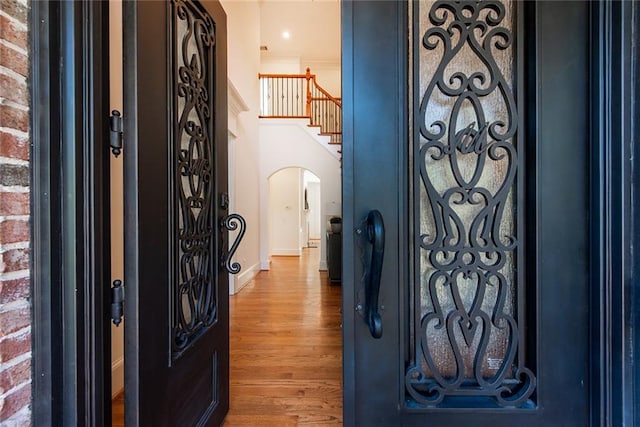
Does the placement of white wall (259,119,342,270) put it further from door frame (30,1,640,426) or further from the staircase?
door frame (30,1,640,426)

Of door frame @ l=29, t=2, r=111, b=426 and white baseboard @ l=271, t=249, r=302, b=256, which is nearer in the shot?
door frame @ l=29, t=2, r=111, b=426

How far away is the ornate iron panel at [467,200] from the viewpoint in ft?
2.58

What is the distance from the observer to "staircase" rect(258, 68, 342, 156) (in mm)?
5879

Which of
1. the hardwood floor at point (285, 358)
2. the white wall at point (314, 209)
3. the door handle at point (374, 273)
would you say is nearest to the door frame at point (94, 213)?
the door handle at point (374, 273)

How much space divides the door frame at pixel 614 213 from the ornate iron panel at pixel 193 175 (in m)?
0.66

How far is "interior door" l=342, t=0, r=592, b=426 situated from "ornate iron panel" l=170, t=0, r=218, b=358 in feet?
2.07

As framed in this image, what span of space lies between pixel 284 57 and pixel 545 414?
863cm

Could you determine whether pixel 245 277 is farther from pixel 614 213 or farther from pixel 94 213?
pixel 614 213

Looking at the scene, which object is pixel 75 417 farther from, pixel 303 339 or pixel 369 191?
pixel 303 339

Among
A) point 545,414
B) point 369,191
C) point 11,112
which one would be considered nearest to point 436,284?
point 369,191

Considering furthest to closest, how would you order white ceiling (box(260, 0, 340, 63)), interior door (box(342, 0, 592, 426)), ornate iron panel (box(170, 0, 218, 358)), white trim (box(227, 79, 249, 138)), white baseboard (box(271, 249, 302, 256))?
white baseboard (box(271, 249, 302, 256)), white ceiling (box(260, 0, 340, 63)), white trim (box(227, 79, 249, 138)), ornate iron panel (box(170, 0, 218, 358)), interior door (box(342, 0, 592, 426))

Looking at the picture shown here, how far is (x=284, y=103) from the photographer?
743cm

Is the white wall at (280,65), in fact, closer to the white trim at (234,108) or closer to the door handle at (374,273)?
the white trim at (234,108)

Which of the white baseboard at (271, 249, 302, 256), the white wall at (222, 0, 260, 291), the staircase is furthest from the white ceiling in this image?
the white baseboard at (271, 249, 302, 256)
